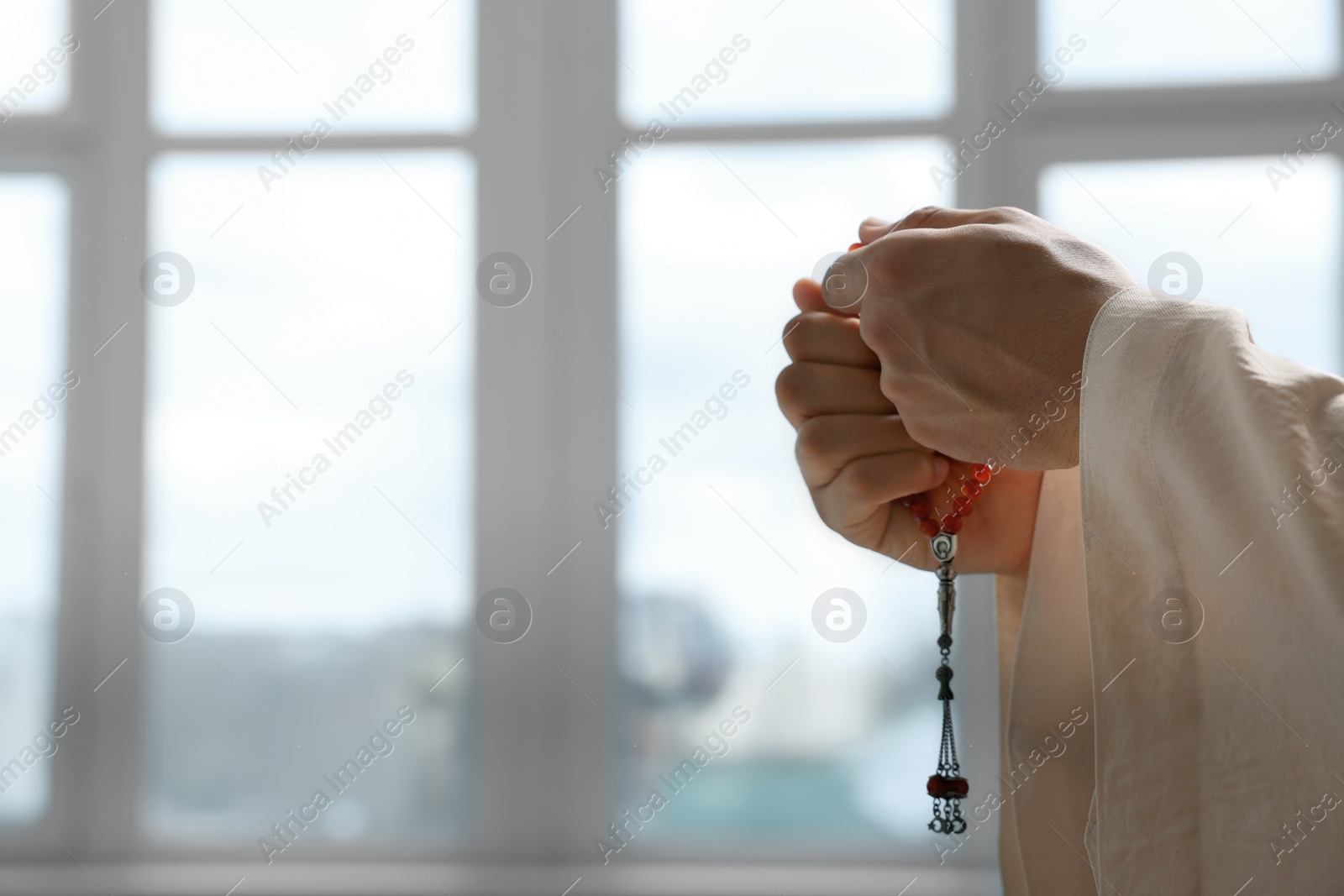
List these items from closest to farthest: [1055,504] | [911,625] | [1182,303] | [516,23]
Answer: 1. [1182,303]
2. [1055,504]
3. [911,625]
4. [516,23]

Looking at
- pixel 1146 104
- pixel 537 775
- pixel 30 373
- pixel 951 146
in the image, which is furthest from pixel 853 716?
pixel 30 373

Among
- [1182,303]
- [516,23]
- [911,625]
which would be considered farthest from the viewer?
[516,23]

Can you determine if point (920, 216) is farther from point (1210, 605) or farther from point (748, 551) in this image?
point (748, 551)

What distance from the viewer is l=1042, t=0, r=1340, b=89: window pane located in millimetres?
1555

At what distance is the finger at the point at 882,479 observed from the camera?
2.09 feet

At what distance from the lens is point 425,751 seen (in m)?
1.61

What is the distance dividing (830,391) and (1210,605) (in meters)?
0.31

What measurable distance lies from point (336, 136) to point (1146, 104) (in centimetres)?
140

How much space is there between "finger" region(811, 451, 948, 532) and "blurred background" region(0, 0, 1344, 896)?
916 millimetres

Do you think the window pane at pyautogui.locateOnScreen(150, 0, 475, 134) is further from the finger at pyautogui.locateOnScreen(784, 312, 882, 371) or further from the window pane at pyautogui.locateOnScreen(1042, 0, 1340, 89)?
the finger at pyautogui.locateOnScreen(784, 312, 882, 371)

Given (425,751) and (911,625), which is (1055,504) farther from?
(425,751)

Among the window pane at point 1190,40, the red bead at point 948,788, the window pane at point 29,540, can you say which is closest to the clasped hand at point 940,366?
the red bead at point 948,788

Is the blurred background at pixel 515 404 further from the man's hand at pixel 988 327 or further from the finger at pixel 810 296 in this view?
the man's hand at pixel 988 327

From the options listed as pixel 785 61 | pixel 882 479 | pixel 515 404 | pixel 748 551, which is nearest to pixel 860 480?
pixel 882 479
